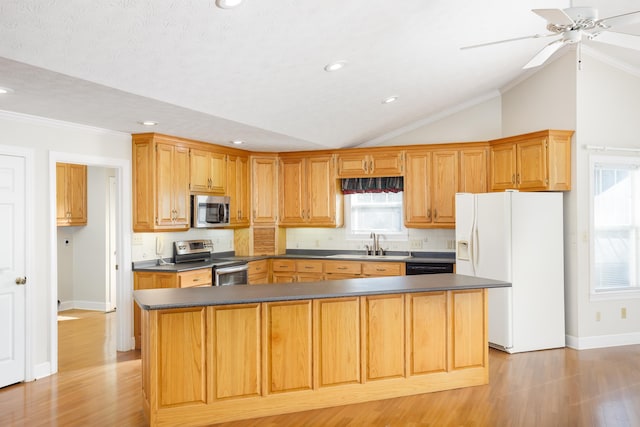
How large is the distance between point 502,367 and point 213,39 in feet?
12.5

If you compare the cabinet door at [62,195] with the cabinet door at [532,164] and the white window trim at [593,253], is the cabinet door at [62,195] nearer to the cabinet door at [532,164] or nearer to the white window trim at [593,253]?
the cabinet door at [532,164]

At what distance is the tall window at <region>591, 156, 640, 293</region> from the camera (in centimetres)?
571

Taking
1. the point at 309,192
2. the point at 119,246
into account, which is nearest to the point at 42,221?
the point at 119,246

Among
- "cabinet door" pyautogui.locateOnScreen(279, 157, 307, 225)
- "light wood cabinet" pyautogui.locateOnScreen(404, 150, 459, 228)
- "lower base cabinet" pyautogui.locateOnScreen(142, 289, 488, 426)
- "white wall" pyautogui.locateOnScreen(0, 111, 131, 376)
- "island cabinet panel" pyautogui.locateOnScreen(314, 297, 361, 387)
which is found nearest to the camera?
"lower base cabinet" pyautogui.locateOnScreen(142, 289, 488, 426)

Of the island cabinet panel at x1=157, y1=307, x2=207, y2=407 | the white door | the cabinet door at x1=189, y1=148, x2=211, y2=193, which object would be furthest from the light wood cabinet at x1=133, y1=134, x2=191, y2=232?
the island cabinet panel at x1=157, y1=307, x2=207, y2=407

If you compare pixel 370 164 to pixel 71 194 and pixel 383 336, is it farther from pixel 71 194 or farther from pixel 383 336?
pixel 71 194

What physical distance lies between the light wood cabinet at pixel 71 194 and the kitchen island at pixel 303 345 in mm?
4310

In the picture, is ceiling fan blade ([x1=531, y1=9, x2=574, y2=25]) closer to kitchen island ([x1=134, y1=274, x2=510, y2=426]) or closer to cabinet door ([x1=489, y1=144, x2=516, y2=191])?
kitchen island ([x1=134, y1=274, x2=510, y2=426])

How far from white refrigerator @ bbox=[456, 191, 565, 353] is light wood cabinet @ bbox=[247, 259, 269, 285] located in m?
2.73

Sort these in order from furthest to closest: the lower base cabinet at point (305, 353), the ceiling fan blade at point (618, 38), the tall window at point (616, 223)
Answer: the tall window at point (616, 223)
the lower base cabinet at point (305, 353)
the ceiling fan blade at point (618, 38)

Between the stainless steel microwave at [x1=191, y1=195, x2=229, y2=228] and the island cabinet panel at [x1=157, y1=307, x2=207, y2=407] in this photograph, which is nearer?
the island cabinet panel at [x1=157, y1=307, x2=207, y2=407]

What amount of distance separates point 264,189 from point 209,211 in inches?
44.5

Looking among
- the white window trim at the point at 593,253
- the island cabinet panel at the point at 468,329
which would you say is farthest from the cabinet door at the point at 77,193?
the white window trim at the point at 593,253

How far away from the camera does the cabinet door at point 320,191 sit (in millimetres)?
6844
